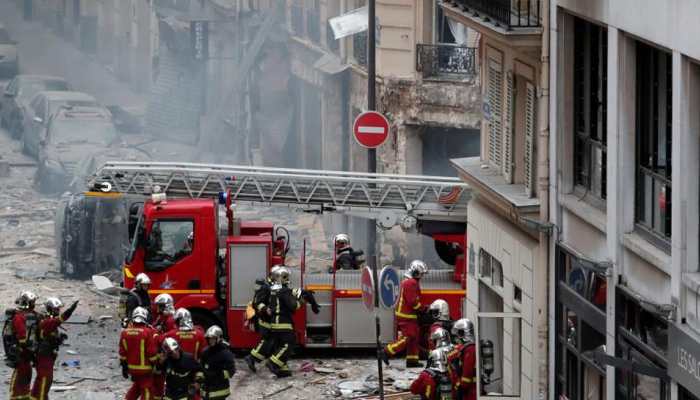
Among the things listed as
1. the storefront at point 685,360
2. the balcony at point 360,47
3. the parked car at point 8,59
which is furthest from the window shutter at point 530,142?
the parked car at point 8,59

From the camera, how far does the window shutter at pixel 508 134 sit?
2069cm

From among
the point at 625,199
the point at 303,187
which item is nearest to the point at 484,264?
the point at 303,187

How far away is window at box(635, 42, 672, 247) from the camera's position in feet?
48.9

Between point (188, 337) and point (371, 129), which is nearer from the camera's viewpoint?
point (188, 337)

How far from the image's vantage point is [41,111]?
41.4m

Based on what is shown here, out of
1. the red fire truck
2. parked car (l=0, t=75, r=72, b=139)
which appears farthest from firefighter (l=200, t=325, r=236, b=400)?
parked car (l=0, t=75, r=72, b=139)

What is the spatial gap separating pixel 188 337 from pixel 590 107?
18.2 ft

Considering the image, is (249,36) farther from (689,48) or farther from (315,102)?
(689,48)

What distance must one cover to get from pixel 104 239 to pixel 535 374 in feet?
36.1

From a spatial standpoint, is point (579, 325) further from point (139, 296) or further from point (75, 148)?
point (75, 148)

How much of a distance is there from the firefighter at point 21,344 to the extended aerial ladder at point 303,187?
3.94 m

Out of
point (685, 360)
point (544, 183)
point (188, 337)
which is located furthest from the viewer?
point (188, 337)

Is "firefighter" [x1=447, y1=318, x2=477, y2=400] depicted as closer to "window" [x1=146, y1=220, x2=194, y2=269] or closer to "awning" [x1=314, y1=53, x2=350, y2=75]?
"window" [x1=146, y1=220, x2=194, y2=269]

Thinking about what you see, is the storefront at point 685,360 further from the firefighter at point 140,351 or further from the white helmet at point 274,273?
the white helmet at point 274,273
